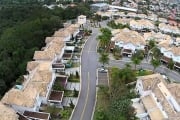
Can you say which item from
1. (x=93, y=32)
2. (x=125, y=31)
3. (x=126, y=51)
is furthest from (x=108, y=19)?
(x=126, y=51)

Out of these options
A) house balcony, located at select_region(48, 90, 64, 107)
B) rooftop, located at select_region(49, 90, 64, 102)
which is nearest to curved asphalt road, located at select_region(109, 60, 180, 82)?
rooftop, located at select_region(49, 90, 64, 102)

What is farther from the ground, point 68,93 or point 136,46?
point 136,46

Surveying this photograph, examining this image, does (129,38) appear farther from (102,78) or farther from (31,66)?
(31,66)

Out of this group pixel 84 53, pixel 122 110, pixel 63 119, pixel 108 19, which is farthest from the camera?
pixel 108 19

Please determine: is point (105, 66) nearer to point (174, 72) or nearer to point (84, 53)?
point (84, 53)

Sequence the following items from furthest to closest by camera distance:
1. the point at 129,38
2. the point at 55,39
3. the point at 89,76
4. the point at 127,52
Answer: the point at 129,38 < the point at 55,39 < the point at 127,52 < the point at 89,76

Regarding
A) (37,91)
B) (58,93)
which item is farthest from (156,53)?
(37,91)

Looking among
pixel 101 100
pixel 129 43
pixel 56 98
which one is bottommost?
pixel 101 100

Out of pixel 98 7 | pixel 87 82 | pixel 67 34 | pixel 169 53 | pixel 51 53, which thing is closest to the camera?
pixel 87 82
